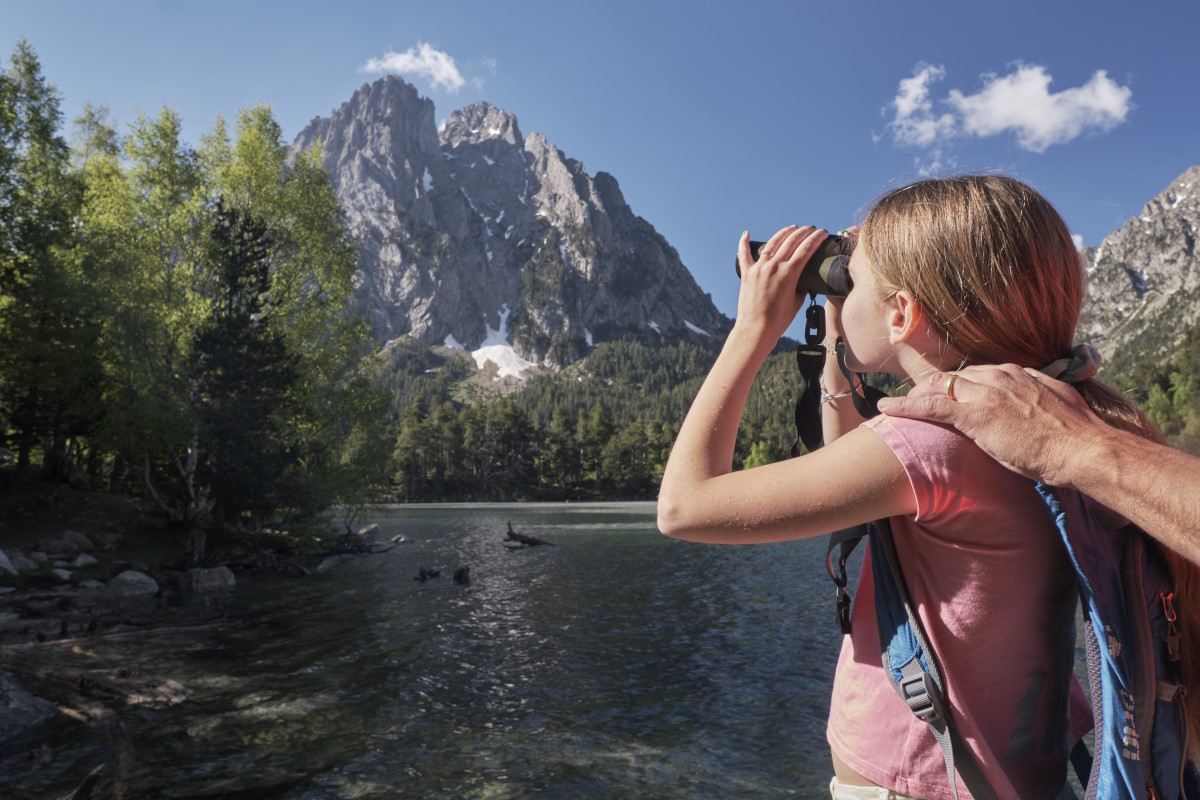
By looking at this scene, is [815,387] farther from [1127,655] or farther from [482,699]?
[482,699]

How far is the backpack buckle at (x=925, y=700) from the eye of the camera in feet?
4.74

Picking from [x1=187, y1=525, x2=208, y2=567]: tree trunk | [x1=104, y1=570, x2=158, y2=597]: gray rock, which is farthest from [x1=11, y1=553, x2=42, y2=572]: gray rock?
[x1=187, y1=525, x2=208, y2=567]: tree trunk

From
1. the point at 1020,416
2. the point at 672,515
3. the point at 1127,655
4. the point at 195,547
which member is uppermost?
the point at 1020,416

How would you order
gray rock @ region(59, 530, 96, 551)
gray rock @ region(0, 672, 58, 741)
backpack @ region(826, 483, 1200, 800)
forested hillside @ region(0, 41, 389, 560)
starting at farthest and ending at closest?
1. forested hillside @ region(0, 41, 389, 560)
2. gray rock @ region(59, 530, 96, 551)
3. gray rock @ region(0, 672, 58, 741)
4. backpack @ region(826, 483, 1200, 800)

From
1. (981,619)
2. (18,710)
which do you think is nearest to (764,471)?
(981,619)

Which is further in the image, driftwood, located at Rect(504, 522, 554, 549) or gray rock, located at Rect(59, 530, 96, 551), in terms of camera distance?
driftwood, located at Rect(504, 522, 554, 549)

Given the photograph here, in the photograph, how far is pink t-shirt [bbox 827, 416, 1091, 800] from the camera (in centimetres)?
138

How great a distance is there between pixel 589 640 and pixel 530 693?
385cm

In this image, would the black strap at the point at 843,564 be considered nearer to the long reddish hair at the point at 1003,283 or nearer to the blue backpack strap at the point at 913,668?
Answer: the blue backpack strap at the point at 913,668

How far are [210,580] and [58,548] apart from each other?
4.93 metres

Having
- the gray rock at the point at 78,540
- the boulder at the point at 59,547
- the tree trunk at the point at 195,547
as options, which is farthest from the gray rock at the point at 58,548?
the tree trunk at the point at 195,547

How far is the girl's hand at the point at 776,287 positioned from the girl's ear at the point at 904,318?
23cm

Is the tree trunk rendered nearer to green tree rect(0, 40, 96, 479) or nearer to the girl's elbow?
green tree rect(0, 40, 96, 479)

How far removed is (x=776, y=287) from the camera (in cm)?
166
